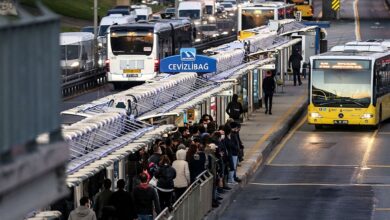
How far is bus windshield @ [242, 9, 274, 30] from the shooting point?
75375mm

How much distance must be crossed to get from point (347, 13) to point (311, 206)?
91594mm

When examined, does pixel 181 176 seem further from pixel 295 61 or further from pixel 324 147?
pixel 295 61

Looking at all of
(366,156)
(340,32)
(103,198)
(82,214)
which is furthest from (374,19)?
(82,214)

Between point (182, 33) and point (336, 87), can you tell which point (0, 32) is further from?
point (182, 33)

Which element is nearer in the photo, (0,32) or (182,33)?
(0,32)

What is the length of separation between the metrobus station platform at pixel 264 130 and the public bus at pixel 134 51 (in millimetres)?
5559

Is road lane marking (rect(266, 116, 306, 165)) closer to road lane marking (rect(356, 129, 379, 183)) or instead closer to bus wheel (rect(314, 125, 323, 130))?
bus wheel (rect(314, 125, 323, 130))

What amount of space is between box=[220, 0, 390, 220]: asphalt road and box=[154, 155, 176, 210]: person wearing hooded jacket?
3975 mm

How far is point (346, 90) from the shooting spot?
131 feet

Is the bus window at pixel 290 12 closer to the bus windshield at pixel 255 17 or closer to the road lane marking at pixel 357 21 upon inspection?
the road lane marking at pixel 357 21

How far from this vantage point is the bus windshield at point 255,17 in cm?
7538

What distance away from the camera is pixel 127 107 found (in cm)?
2375

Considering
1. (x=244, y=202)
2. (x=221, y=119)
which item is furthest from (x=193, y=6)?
(x=244, y=202)

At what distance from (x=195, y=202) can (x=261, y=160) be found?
11.6m
